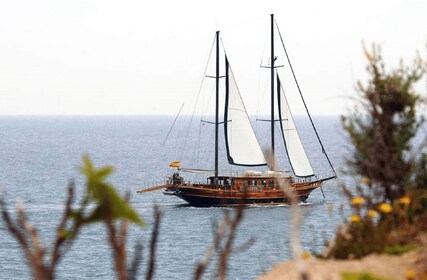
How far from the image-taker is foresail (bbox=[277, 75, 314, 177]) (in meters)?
75.5

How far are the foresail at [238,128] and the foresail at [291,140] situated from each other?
2929 mm

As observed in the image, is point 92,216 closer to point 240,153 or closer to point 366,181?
Answer: point 366,181

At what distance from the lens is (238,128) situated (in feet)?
Result: 246

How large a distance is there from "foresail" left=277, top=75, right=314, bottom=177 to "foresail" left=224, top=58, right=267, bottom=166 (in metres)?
2.93

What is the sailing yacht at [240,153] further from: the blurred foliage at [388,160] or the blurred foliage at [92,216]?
the blurred foliage at [92,216]

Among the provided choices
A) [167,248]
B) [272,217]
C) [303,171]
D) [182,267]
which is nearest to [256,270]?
[182,267]

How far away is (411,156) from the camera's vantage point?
12508 mm

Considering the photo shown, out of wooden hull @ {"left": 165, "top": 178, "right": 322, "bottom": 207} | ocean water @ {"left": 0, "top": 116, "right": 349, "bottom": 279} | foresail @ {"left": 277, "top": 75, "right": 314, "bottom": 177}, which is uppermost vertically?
foresail @ {"left": 277, "top": 75, "right": 314, "bottom": 177}

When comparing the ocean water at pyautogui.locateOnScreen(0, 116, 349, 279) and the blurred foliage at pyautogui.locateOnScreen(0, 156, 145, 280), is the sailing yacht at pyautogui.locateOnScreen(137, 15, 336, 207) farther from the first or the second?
the blurred foliage at pyautogui.locateOnScreen(0, 156, 145, 280)

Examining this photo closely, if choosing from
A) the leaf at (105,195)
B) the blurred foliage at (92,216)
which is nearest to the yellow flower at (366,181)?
the blurred foliage at (92,216)

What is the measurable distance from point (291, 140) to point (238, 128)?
5077 millimetres

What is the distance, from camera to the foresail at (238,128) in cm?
7494

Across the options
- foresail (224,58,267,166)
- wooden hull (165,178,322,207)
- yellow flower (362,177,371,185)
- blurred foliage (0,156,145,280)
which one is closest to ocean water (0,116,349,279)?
wooden hull (165,178,322,207)

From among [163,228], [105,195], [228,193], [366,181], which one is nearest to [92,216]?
[105,195]
